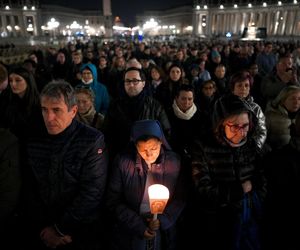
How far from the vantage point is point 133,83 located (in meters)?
3.81

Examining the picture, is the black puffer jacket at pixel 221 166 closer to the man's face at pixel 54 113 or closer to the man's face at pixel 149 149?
the man's face at pixel 149 149

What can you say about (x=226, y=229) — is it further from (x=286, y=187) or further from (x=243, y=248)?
(x=286, y=187)

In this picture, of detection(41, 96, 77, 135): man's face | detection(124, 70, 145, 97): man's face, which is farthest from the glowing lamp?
detection(124, 70, 145, 97): man's face

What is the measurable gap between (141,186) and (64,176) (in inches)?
28.0

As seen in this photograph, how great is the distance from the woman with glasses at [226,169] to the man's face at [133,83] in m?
1.29

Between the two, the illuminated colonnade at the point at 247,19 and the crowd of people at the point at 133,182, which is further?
the illuminated colonnade at the point at 247,19

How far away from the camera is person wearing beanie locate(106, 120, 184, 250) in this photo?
2613 mm

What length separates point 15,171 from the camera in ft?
8.48

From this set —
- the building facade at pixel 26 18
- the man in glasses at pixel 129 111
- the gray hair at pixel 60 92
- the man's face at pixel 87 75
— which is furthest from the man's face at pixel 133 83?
the building facade at pixel 26 18

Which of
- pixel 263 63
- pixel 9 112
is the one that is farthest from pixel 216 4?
pixel 9 112

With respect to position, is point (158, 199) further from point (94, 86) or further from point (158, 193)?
point (94, 86)

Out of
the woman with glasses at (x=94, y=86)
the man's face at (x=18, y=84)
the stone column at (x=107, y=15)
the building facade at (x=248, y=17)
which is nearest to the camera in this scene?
the man's face at (x=18, y=84)

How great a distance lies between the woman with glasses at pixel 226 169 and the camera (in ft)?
8.91

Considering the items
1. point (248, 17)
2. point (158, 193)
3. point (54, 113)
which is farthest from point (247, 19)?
point (158, 193)
